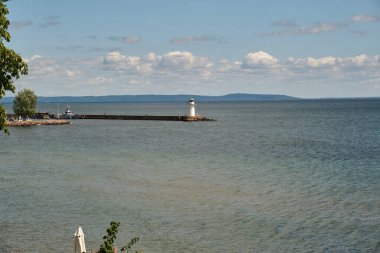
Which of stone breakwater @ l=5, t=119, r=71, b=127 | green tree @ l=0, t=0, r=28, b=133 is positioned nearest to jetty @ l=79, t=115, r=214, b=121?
stone breakwater @ l=5, t=119, r=71, b=127

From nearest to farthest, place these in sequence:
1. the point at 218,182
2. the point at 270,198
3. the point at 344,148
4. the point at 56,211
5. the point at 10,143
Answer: the point at 56,211, the point at 270,198, the point at 218,182, the point at 344,148, the point at 10,143

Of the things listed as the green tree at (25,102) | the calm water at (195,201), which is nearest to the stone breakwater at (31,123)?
the green tree at (25,102)

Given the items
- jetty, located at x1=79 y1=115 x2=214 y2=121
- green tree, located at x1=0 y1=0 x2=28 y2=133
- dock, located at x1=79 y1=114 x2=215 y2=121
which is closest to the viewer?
green tree, located at x1=0 y1=0 x2=28 y2=133

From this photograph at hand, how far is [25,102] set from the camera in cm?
13762

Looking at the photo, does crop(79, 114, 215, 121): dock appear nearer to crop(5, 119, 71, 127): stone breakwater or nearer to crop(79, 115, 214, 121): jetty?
crop(79, 115, 214, 121): jetty

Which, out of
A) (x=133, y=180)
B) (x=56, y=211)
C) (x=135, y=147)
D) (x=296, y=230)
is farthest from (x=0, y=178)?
(x=135, y=147)

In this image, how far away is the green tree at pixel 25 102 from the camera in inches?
5354

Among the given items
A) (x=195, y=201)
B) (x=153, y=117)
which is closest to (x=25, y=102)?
(x=153, y=117)

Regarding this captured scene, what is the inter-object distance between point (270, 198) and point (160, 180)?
11.7m

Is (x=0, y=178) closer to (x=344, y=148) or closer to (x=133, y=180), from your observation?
(x=133, y=180)

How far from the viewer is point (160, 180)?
148 feet

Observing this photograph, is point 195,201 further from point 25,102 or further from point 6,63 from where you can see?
point 25,102

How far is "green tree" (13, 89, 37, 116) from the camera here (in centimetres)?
13600

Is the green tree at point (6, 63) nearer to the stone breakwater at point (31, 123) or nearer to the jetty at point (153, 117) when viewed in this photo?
the stone breakwater at point (31, 123)
